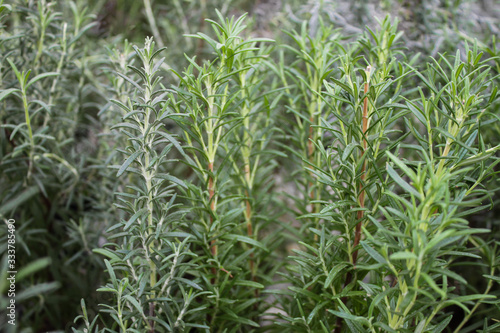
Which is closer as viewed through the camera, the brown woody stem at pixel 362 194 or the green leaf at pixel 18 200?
the brown woody stem at pixel 362 194

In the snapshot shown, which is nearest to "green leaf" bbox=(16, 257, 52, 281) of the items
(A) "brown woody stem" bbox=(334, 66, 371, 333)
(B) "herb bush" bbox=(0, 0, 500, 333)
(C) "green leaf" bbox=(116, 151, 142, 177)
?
(B) "herb bush" bbox=(0, 0, 500, 333)

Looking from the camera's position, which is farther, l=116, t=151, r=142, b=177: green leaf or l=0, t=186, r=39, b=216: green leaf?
l=0, t=186, r=39, b=216: green leaf

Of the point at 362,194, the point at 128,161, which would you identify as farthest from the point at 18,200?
the point at 362,194

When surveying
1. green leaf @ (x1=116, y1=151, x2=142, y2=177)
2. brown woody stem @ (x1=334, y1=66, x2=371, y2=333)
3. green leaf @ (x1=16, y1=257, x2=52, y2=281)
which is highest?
green leaf @ (x1=116, y1=151, x2=142, y2=177)

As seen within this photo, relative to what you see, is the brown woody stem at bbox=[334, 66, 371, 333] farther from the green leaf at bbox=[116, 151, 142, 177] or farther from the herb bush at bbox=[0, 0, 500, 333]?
the green leaf at bbox=[116, 151, 142, 177]

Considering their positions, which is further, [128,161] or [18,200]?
[18,200]

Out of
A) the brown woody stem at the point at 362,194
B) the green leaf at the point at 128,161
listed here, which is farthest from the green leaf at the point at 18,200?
the brown woody stem at the point at 362,194

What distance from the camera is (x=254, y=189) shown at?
908mm

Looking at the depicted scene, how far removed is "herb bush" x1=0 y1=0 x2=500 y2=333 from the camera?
0.57 metres

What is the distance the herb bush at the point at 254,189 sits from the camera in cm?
57

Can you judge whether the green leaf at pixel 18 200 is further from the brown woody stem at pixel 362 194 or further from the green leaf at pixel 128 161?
the brown woody stem at pixel 362 194

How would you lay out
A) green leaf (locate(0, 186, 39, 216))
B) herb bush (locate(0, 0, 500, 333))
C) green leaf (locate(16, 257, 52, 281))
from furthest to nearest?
green leaf (locate(0, 186, 39, 216)), herb bush (locate(0, 0, 500, 333)), green leaf (locate(16, 257, 52, 281))

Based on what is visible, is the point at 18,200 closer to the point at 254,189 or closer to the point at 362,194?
the point at 254,189

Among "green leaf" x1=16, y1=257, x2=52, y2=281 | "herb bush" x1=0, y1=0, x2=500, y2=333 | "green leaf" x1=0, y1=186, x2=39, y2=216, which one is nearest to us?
"green leaf" x1=16, y1=257, x2=52, y2=281
